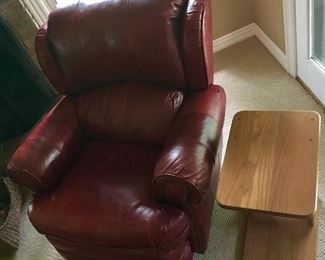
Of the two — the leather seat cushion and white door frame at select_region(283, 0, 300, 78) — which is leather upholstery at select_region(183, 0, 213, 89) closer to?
the leather seat cushion

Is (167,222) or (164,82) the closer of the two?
(167,222)

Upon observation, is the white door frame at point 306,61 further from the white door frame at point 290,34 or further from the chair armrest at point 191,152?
the chair armrest at point 191,152

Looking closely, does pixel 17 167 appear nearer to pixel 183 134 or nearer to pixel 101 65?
pixel 101 65

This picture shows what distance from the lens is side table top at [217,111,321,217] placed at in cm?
111

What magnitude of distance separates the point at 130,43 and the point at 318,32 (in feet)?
3.24

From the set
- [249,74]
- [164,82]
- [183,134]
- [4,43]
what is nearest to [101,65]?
[164,82]

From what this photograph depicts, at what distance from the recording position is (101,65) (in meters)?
1.44

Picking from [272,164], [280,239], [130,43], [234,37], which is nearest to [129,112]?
[130,43]

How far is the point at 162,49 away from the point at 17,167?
70 centimetres

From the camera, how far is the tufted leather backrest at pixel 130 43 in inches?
50.6

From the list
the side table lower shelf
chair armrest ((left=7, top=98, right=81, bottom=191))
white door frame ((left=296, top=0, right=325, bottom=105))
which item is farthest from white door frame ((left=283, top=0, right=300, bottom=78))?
chair armrest ((left=7, top=98, right=81, bottom=191))

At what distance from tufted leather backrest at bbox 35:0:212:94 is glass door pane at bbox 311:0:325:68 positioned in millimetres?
649

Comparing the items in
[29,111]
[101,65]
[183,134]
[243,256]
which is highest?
[101,65]

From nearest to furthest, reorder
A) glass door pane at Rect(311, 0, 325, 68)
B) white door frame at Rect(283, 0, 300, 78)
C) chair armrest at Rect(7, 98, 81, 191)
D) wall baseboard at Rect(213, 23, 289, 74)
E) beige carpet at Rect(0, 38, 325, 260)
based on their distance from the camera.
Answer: chair armrest at Rect(7, 98, 81, 191) < beige carpet at Rect(0, 38, 325, 260) < glass door pane at Rect(311, 0, 325, 68) < white door frame at Rect(283, 0, 300, 78) < wall baseboard at Rect(213, 23, 289, 74)
